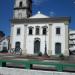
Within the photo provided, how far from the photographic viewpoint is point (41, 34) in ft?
131

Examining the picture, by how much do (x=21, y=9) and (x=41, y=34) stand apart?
33.1ft

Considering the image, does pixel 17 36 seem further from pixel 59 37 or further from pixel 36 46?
pixel 59 37

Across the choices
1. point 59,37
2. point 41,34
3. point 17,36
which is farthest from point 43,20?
point 17,36

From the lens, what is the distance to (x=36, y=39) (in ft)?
132

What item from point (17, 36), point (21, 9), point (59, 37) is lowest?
point (59, 37)

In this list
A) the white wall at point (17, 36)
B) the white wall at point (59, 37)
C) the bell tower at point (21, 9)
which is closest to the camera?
the white wall at point (59, 37)

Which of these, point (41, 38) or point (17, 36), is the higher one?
point (17, 36)

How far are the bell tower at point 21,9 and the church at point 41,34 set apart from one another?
1459mm

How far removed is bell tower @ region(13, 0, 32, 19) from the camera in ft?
147

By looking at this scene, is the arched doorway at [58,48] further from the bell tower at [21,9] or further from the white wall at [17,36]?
the bell tower at [21,9]

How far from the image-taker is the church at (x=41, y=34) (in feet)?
126

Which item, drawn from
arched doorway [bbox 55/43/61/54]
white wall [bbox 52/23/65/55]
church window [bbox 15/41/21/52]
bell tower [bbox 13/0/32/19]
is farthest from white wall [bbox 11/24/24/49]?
arched doorway [bbox 55/43/61/54]

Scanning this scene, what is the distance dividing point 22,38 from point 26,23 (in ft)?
12.4

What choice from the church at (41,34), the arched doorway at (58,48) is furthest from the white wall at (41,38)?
the arched doorway at (58,48)
